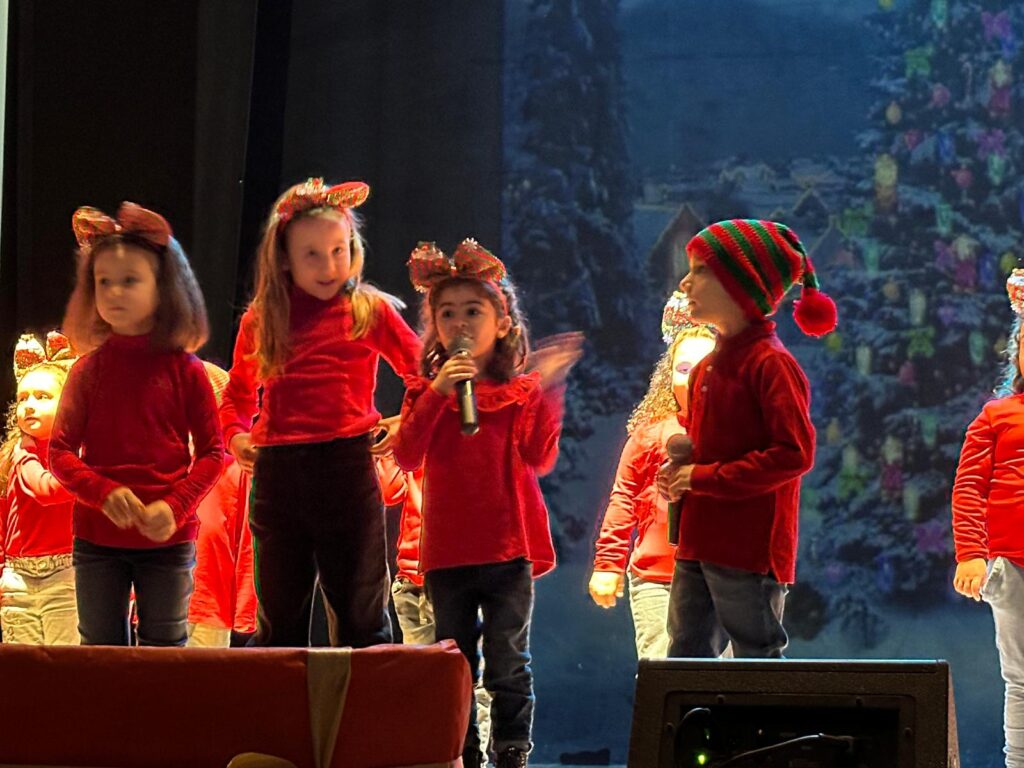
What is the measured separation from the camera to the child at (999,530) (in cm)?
338

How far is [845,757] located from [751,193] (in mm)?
3140

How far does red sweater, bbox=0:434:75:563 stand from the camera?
13.4 feet

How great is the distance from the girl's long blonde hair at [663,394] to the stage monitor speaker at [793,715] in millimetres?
2264

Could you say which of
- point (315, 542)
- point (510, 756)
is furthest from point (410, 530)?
point (510, 756)

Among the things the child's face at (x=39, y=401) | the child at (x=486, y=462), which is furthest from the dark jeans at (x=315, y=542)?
the child's face at (x=39, y=401)

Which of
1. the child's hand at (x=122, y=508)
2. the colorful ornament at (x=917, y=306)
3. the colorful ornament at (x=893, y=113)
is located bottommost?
the child's hand at (x=122, y=508)

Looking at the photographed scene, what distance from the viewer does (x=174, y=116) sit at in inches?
165

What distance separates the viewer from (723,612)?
2820mm

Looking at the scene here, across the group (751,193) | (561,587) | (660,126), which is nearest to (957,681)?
(561,587)

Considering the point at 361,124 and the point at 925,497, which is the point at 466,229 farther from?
the point at 925,497

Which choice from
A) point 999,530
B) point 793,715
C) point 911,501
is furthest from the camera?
point 911,501

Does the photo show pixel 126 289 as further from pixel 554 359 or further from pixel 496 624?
pixel 496 624

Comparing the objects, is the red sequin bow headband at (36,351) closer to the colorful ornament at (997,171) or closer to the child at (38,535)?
the child at (38,535)

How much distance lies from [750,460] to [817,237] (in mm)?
1936
